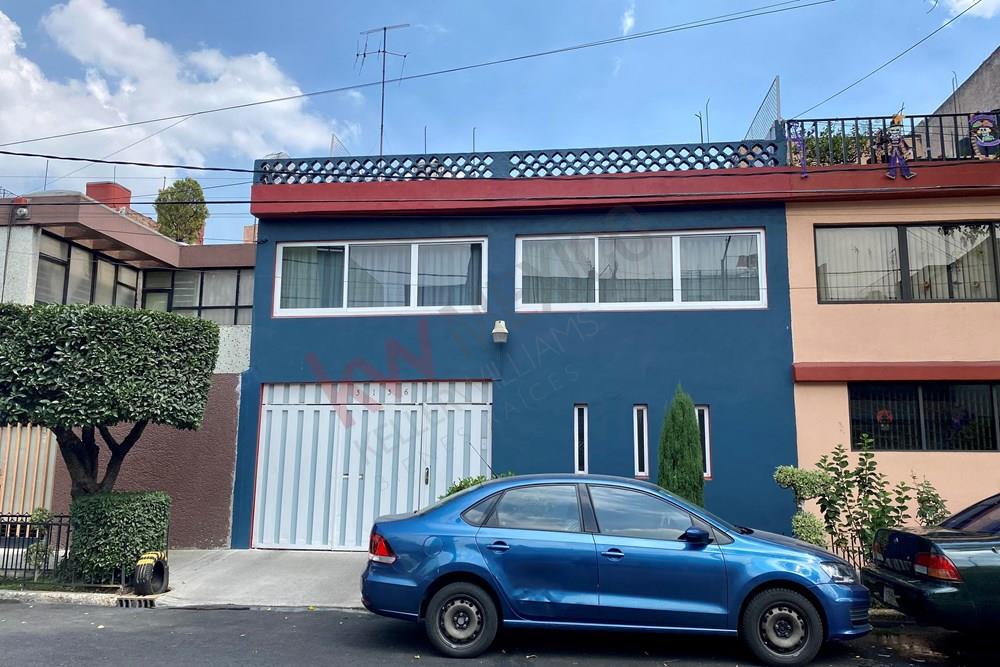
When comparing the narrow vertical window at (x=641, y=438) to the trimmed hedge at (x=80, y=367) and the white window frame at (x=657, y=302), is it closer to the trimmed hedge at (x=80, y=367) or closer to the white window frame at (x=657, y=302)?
the white window frame at (x=657, y=302)

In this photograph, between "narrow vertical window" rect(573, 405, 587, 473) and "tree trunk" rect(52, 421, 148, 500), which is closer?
"tree trunk" rect(52, 421, 148, 500)

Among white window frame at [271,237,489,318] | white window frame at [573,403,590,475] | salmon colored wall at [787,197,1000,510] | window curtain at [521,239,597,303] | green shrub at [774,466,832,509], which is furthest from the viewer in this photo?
white window frame at [271,237,489,318]

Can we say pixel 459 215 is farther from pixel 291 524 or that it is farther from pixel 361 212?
pixel 291 524

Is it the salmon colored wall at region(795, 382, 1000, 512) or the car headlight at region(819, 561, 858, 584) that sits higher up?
the salmon colored wall at region(795, 382, 1000, 512)

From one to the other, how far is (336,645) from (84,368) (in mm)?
4534

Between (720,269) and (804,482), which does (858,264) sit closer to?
(720,269)

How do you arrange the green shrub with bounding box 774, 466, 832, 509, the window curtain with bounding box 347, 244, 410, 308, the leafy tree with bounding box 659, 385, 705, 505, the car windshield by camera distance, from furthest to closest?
1. the window curtain with bounding box 347, 244, 410, 308
2. the leafy tree with bounding box 659, 385, 705, 505
3. the green shrub with bounding box 774, 466, 832, 509
4. the car windshield

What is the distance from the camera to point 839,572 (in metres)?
6.28

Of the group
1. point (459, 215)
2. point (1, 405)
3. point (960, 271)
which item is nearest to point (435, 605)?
point (1, 405)

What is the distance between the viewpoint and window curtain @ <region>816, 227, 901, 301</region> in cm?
1087

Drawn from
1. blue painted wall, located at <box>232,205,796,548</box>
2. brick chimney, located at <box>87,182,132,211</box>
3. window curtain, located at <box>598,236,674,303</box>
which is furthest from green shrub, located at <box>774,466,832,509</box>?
brick chimney, located at <box>87,182,132,211</box>

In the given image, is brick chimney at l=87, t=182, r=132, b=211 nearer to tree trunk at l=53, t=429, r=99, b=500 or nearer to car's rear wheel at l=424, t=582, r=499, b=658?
tree trunk at l=53, t=429, r=99, b=500

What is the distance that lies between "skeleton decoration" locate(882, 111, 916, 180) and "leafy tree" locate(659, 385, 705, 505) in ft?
16.0

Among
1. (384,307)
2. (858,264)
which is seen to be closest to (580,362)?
(384,307)
